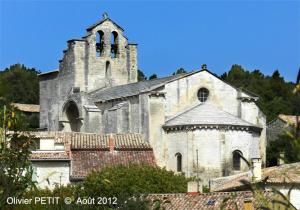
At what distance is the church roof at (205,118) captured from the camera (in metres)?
48.8

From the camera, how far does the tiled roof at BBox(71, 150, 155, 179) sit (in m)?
42.7

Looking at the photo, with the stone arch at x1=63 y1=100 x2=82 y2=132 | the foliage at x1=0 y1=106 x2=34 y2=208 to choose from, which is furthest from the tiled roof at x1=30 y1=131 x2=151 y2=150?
the foliage at x1=0 y1=106 x2=34 y2=208

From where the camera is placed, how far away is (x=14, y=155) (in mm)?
9844

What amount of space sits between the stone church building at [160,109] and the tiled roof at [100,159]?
11.8 feet

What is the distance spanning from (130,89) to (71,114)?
7.28 m

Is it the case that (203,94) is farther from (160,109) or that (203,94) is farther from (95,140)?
(95,140)

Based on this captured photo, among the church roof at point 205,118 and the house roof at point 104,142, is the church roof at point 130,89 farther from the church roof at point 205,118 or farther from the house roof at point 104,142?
the house roof at point 104,142

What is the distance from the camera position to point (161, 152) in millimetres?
50031

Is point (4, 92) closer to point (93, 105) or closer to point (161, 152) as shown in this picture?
point (161, 152)

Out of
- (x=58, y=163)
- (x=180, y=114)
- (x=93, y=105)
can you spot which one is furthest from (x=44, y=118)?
(x=58, y=163)

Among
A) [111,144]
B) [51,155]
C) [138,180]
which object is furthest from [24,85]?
[138,180]

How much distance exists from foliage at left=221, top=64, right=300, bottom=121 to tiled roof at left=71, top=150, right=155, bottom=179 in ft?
117

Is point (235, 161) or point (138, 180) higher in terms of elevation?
point (235, 161)

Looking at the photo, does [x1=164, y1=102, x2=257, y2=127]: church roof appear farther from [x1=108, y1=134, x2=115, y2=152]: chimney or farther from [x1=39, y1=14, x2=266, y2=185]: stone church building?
[x1=108, y1=134, x2=115, y2=152]: chimney
